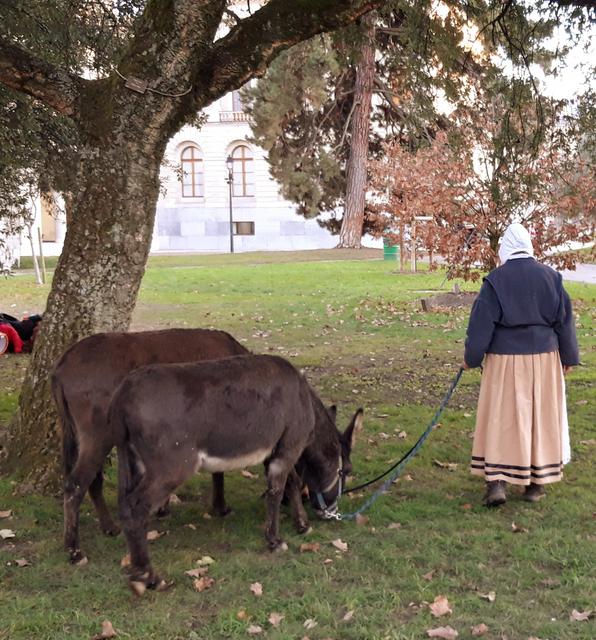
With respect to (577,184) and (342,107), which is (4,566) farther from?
(342,107)

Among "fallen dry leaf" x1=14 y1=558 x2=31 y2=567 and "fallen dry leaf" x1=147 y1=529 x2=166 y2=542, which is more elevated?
"fallen dry leaf" x1=14 y1=558 x2=31 y2=567

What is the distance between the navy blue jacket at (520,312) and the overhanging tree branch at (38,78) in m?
3.54

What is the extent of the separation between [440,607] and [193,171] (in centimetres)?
5611

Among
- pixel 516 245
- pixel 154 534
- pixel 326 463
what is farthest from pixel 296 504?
pixel 516 245

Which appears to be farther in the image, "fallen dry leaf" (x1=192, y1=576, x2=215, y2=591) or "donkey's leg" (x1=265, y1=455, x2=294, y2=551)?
"donkey's leg" (x1=265, y1=455, x2=294, y2=551)

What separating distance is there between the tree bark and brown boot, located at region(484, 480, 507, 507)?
10.2 feet

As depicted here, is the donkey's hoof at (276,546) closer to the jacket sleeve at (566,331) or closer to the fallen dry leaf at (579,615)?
the fallen dry leaf at (579,615)

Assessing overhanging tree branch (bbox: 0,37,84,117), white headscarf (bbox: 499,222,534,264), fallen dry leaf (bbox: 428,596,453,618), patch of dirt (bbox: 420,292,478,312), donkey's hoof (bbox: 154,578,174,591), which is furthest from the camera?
patch of dirt (bbox: 420,292,478,312)

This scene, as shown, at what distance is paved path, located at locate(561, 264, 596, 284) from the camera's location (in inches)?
979

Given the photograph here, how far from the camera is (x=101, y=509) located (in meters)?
5.37

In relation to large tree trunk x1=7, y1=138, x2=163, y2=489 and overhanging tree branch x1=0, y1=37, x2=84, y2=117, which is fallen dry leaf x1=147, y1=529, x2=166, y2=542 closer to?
large tree trunk x1=7, y1=138, x2=163, y2=489

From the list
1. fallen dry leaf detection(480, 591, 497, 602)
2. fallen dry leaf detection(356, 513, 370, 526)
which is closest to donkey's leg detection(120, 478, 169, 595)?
fallen dry leaf detection(356, 513, 370, 526)

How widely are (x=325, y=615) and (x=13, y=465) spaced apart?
10.7 feet

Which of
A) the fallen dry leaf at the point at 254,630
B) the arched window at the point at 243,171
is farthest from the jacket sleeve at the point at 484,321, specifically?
the arched window at the point at 243,171
